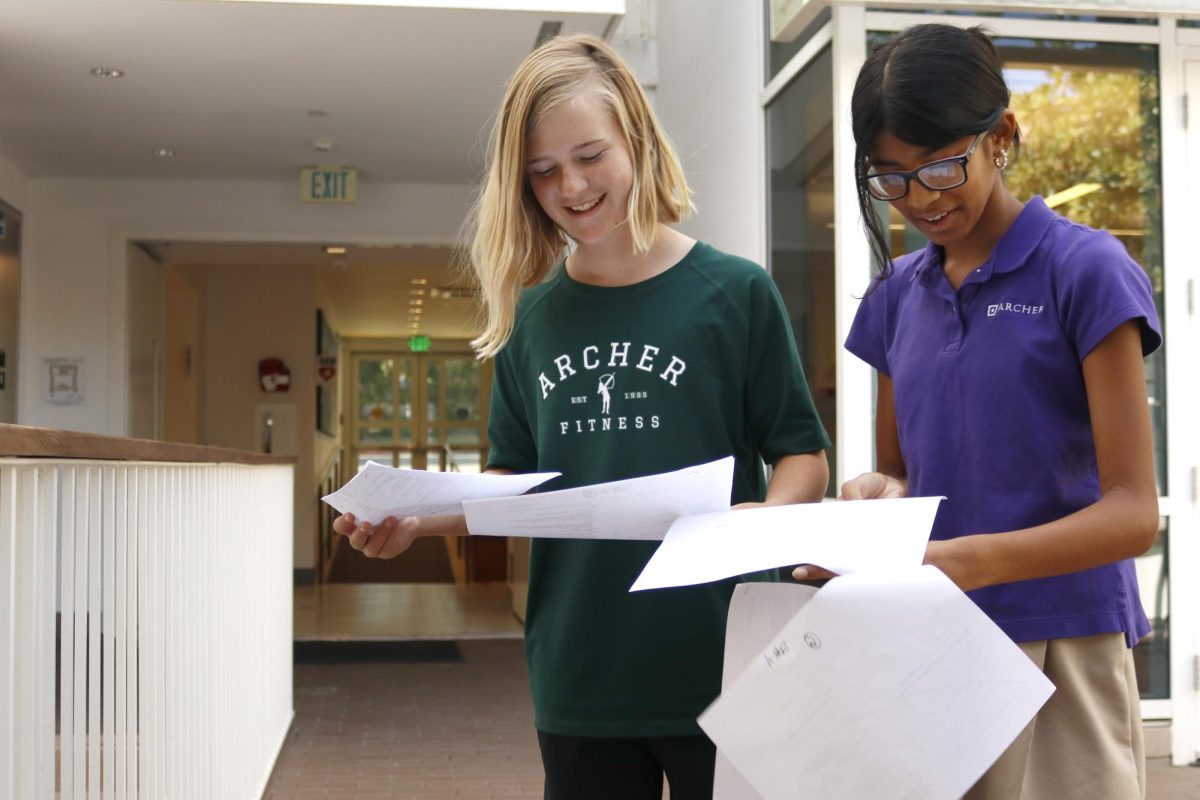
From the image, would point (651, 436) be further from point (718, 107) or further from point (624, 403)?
point (718, 107)

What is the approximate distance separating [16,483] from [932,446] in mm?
992

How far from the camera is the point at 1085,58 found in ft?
16.3

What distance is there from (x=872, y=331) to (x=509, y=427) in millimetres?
517

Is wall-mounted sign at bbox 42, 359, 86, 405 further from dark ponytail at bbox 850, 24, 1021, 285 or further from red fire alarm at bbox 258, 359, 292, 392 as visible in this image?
dark ponytail at bbox 850, 24, 1021, 285

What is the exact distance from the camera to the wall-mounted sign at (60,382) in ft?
29.6

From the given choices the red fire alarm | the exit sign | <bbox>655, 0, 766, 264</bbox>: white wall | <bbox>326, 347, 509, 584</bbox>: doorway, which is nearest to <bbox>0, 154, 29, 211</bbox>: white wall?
the exit sign

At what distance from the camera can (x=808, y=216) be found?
5309 millimetres

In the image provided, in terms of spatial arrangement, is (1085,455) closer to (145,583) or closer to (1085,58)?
(145,583)

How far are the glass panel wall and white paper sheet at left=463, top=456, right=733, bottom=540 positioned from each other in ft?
11.7

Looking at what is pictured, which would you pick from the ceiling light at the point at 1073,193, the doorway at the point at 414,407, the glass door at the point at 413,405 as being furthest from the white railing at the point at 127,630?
the glass door at the point at 413,405

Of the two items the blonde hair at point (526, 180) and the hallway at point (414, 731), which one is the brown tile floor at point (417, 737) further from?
the blonde hair at point (526, 180)

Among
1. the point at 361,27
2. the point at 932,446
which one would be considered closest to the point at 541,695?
the point at 932,446

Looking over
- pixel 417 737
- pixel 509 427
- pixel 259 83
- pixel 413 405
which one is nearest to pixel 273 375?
pixel 259 83

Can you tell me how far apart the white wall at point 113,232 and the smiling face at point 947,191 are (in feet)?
27.0
